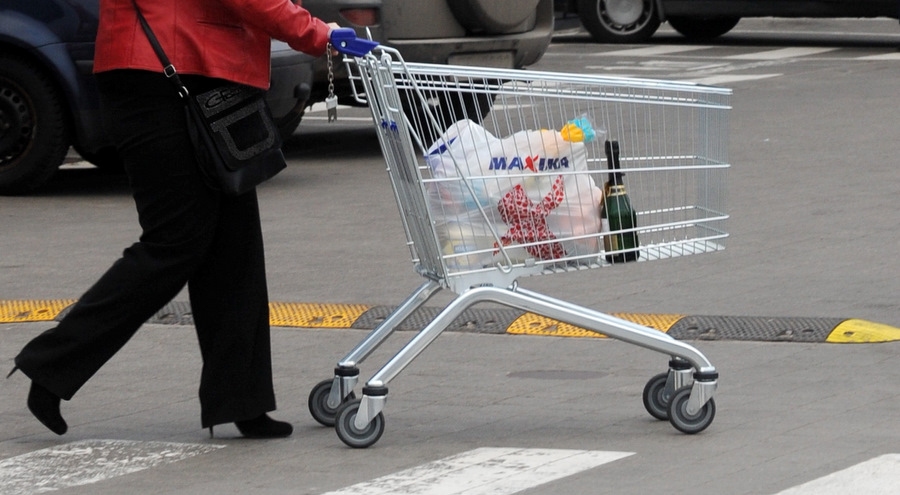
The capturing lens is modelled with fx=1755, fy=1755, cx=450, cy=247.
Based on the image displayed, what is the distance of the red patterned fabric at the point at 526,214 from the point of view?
5.12 m

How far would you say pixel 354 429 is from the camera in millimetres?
5145

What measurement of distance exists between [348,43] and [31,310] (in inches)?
123

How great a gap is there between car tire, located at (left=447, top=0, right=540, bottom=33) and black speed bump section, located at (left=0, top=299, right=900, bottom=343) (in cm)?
514

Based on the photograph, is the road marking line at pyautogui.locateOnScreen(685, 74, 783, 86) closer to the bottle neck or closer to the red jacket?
the bottle neck

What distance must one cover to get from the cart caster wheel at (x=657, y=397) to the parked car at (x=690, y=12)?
1502 cm

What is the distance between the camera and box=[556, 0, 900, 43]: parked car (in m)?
20.2

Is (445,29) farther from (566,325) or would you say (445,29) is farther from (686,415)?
(686,415)

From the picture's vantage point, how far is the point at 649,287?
310 inches

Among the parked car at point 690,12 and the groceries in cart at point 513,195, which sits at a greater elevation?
the groceries in cart at point 513,195

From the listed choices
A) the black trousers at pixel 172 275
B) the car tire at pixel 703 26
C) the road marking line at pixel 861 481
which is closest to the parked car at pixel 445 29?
the black trousers at pixel 172 275

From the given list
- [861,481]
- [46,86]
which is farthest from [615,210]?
[46,86]

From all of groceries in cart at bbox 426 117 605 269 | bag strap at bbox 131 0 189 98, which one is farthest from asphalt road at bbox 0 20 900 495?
bag strap at bbox 131 0 189 98

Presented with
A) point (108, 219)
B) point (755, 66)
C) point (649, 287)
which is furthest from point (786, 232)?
point (755, 66)

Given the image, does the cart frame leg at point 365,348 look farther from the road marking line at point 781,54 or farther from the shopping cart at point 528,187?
the road marking line at point 781,54
